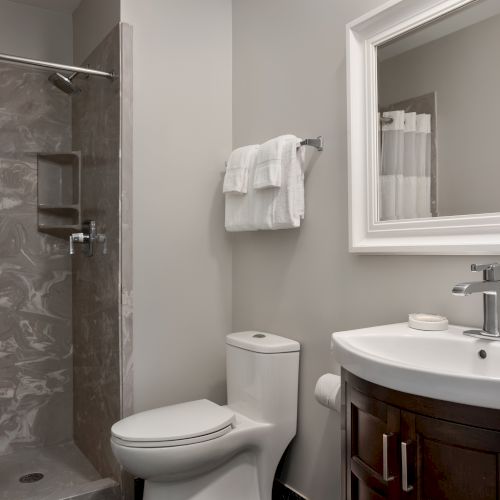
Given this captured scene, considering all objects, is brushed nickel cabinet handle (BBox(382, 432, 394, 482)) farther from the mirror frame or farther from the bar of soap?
the mirror frame

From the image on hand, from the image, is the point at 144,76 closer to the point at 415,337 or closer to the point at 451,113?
the point at 451,113

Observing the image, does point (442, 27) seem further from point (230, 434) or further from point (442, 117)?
point (230, 434)

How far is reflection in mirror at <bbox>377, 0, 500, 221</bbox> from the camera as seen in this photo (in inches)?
51.6

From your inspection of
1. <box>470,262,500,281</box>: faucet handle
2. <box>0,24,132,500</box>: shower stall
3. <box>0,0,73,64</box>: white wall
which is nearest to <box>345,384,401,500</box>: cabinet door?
<box>470,262,500,281</box>: faucet handle

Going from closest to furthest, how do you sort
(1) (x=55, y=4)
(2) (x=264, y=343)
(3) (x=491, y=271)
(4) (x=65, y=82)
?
1. (3) (x=491, y=271)
2. (2) (x=264, y=343)
3. (4) (x=65, y=82)
4. (1) (x=55, y=4)

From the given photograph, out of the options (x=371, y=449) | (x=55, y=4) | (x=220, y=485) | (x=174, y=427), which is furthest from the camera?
(x=55, y=4)

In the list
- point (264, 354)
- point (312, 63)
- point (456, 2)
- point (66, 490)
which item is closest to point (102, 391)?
point (66, 490)

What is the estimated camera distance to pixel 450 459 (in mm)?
905

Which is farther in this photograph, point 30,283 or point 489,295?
point 30,283

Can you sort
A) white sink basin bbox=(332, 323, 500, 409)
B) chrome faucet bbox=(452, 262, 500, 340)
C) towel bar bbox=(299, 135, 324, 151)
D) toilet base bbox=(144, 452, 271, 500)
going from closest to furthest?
white sink basin bbox=(332, 323, 500, 409) → chrome faucet bbox=(452, 262, 500, 340) → toilet base bbox=(144, 452, 271, 500) → towel bar bbox=(299, 135, 324, 151)

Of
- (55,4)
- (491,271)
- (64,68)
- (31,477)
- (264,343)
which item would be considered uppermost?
(55,4)

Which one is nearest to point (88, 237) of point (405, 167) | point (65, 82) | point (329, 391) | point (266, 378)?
point (65, 82)

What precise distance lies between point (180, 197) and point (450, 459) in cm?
163

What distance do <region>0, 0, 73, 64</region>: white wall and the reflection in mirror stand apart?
1.96 metres
